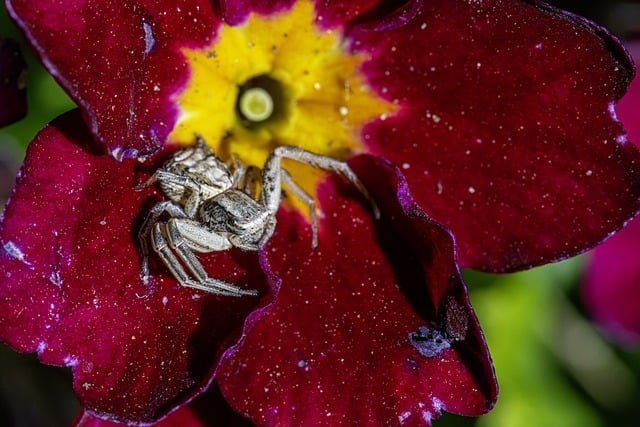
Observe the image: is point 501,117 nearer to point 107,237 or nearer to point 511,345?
point 107,237

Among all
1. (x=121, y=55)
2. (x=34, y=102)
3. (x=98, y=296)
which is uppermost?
(x=121, y=55)

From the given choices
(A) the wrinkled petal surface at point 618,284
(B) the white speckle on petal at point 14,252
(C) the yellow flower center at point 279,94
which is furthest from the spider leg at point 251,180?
(A) the wrinkled petal surface at point 618,284

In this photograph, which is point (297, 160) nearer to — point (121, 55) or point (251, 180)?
point (251, 180)

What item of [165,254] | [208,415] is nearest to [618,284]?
[208,415]

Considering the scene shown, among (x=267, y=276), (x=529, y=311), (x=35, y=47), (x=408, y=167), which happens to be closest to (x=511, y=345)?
(x=529, y=311)

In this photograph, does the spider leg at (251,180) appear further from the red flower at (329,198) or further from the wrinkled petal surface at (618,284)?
the wrinkled petal surface at (618,284)
